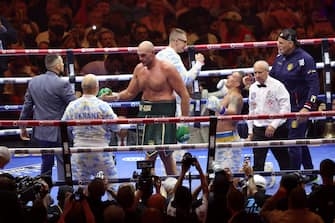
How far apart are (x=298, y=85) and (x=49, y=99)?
2.20 meters

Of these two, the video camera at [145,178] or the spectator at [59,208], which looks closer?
the spectator at [59,208]

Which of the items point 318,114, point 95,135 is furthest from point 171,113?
point 318,114

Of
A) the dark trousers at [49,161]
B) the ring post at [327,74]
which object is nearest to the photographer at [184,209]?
the dark trousers at [49,161]

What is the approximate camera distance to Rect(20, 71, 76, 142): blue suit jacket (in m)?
6.91

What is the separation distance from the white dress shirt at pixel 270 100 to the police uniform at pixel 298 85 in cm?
23

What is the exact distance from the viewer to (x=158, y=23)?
10367 millimetres

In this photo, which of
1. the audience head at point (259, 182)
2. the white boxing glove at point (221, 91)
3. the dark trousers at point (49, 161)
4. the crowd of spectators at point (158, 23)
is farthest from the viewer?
the crowd of spectators at point (158, 23)

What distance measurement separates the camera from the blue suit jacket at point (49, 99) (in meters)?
6.91

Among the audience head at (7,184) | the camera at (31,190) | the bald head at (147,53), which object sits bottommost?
the camera at (31,190)

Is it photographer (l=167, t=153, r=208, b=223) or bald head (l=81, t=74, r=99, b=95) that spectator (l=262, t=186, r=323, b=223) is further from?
bald head (l=81, t=74, r=99, b=95)

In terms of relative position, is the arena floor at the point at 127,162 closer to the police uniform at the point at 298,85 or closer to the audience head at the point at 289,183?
the police uniform at the point at 298,85

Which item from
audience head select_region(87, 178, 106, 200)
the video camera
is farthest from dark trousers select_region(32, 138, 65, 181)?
audience head select_region(87, 178, 106, 200)

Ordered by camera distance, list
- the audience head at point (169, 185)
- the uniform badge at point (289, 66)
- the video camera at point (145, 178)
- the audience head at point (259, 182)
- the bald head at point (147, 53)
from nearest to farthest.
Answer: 1. the video camera at point (145, 178)
2. the audience head at point (169, 185)
3. the audience head at point (259, 182)
4. the bald head at point (147, 53)
5. the uniform badge at point (289, 66)

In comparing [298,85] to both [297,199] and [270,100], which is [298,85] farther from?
[297,199]
